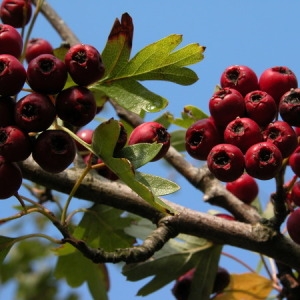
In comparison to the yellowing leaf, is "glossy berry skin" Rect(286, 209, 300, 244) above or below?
above

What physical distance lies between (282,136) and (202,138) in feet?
0.74

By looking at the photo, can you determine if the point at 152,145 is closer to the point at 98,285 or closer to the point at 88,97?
the point at 88,97

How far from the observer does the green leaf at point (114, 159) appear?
1.78 m

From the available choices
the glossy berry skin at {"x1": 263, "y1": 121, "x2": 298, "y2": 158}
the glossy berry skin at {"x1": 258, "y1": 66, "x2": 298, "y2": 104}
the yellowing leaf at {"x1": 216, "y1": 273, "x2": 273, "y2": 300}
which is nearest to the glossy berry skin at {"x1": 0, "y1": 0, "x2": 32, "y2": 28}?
the glossy berry skin at {"x1": 258, "y1": 66, "x2": 298, "y2": 104}

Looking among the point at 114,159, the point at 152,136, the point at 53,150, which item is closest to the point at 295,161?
the point at 152,136

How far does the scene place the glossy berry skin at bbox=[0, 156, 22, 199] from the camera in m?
1.85

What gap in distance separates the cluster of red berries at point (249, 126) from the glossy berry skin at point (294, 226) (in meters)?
0.24

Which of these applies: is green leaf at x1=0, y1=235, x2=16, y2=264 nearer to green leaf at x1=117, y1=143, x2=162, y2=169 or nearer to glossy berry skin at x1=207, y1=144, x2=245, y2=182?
green leaf at x1=117, y1=143, x2=162, y2=169

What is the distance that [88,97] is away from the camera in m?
1.86

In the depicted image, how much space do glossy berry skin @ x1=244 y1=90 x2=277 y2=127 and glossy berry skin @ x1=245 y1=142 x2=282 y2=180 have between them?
106mm

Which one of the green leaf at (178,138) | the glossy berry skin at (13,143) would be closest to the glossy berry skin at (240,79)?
the glossy berry skin at (13,143)

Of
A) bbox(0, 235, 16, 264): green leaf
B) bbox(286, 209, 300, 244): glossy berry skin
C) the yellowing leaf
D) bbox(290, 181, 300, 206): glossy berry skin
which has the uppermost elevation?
bbox(290, 181, 300, 206): glossy berry skin

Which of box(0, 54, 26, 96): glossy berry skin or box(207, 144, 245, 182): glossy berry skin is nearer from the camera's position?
box(0, 54, 26, 96): glossy berry skin

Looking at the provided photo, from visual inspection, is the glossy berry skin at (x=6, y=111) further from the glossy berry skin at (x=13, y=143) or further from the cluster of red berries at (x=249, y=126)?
the cluster of red berries at (x=249, y=126)
